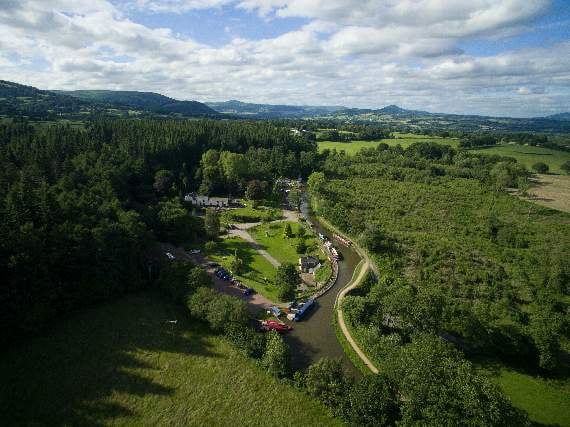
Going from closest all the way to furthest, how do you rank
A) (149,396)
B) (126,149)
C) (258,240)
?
(149,396)
(258,240)
(126,149)

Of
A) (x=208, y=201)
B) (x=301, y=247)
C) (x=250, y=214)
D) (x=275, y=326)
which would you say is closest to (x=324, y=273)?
(x=301, y=247)

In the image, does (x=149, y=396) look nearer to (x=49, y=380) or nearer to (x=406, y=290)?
(x=49, y=380)

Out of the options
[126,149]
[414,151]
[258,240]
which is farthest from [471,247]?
[414,151]

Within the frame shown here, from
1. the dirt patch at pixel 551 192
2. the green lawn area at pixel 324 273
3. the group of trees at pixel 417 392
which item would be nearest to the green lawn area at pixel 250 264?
the green lawn area at pixel 324 273

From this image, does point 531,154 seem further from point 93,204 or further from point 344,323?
point 93,204

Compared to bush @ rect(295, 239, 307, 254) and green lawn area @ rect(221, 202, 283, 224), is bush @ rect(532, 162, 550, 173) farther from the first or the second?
bush @ rect(295, 239, 307, 254)

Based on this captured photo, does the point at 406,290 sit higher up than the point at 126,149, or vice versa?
the point at 126,149

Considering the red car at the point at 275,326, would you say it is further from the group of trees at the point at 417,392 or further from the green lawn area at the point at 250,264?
the group of trees at the point at 417,392
